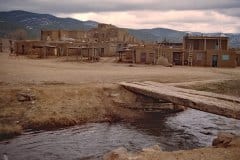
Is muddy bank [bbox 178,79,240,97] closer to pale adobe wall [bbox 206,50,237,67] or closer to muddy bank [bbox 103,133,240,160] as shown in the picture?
muddy bank [bbox 103,133,240,160]

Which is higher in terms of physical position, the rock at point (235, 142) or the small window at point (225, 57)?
the small window at point (225, 57)

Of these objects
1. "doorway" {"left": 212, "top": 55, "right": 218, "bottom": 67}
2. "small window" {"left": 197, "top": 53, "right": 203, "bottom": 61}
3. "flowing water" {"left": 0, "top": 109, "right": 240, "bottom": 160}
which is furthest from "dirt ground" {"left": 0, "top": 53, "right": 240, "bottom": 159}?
"doorway" {"left": 212, "top": 55, "right": 218, "bottom": 67}

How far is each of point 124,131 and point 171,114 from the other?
4.42 metres

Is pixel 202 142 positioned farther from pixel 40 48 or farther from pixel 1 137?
pixel 40 48

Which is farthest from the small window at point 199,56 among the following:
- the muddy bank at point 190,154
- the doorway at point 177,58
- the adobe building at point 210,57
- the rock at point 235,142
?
the muddy bank at point 190,154

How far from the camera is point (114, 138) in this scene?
16.2 m

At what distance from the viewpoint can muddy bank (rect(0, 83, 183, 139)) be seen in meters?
17.2

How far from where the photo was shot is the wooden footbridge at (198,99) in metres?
14.0

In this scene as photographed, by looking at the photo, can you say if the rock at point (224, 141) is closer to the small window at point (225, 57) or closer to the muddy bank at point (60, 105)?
the muddy bank at point (60, 105)

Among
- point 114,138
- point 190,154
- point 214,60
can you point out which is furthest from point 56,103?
point 214,60

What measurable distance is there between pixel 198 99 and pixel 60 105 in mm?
6540

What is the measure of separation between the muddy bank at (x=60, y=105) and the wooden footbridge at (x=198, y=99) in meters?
1.14

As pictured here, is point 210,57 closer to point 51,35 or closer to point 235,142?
point 51,35

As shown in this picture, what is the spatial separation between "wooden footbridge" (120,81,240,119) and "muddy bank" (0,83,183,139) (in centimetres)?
114
